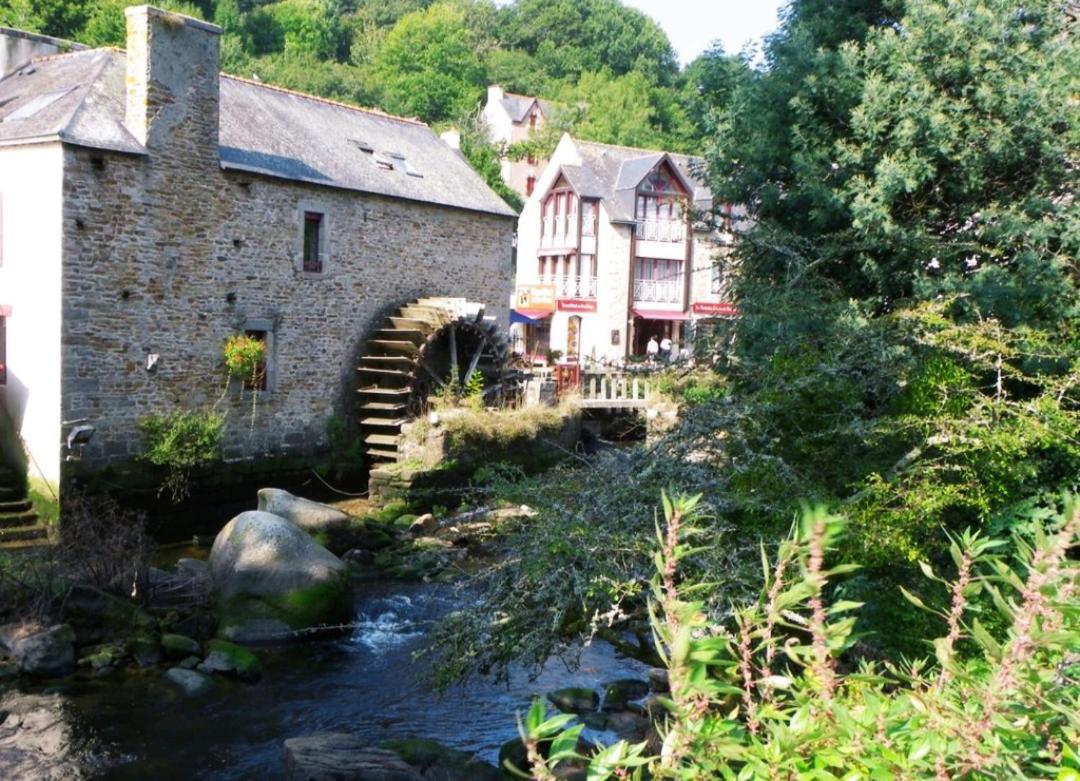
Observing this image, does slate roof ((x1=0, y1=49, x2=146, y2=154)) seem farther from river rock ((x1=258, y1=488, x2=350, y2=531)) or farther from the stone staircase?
river rock ((x1=258, y1=488, x2=350, y2=531))

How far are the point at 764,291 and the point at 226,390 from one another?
10.8 meters

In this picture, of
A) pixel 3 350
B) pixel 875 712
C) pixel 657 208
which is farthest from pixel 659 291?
pixel 875 712

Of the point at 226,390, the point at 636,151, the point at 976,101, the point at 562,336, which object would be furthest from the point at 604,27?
the point at 976,101

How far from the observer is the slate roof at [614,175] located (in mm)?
35438

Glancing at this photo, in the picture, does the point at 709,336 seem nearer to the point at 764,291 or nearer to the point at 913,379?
the point at 764,291

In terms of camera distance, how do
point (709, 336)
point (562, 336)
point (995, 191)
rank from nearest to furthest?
1. point (709, 336)
2. point (995, 191)
3. point (562, 336)

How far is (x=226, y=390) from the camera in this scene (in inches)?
662

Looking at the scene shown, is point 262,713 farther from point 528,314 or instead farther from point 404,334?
point 528,314

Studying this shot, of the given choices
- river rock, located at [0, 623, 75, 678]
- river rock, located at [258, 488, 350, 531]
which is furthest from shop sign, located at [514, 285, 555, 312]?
river rock, located at [0, 623, 75, 678]

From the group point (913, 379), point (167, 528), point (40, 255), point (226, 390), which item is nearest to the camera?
point (913, 379)

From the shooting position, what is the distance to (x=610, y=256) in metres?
35.8

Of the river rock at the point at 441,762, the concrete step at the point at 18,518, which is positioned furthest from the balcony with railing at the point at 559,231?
the river rock at the point at 441,762

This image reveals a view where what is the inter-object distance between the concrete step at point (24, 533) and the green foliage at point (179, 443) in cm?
179

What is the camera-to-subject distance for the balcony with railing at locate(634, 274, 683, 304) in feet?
119
